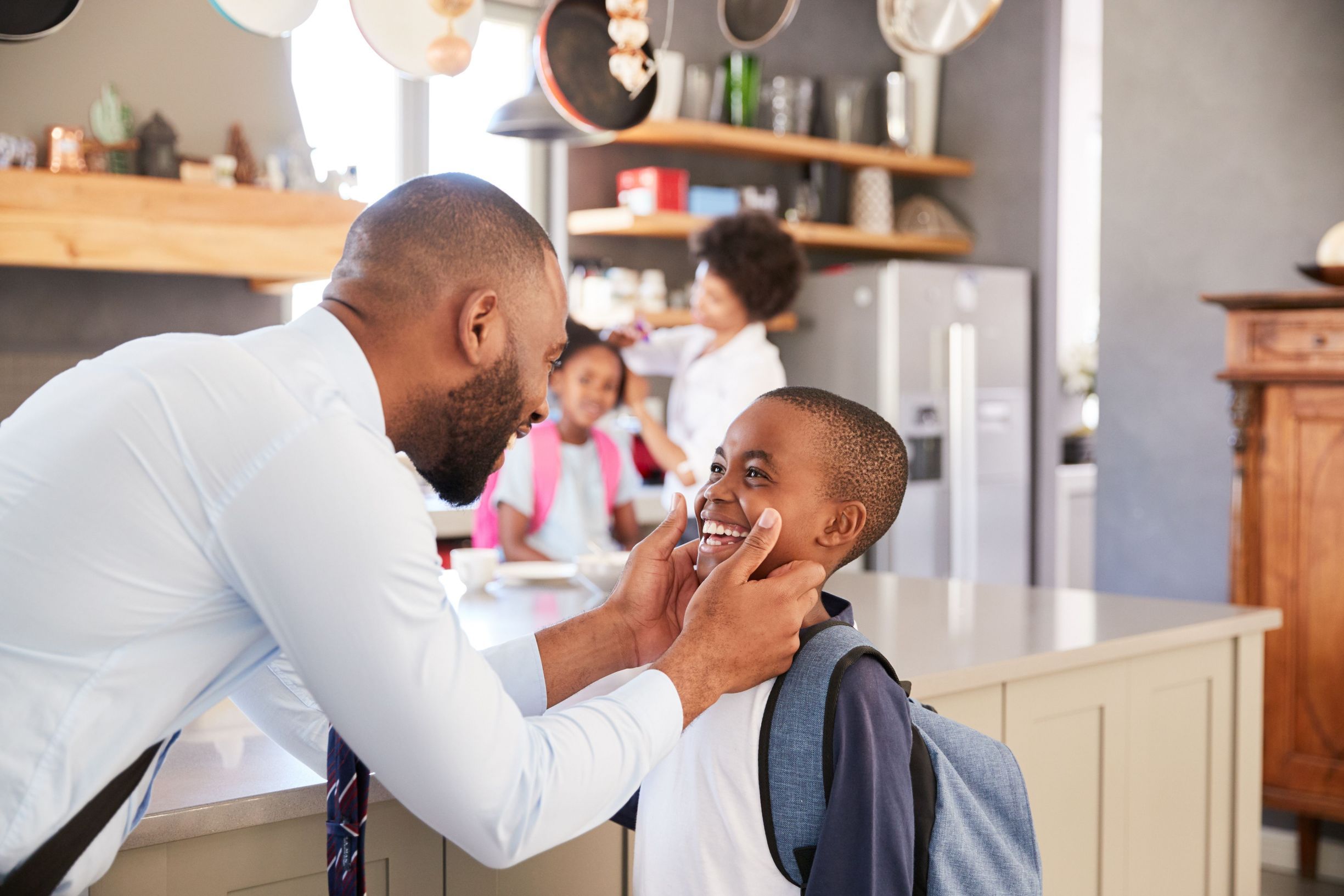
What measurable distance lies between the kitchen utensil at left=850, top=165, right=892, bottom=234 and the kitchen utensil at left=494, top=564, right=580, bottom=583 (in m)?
3.14

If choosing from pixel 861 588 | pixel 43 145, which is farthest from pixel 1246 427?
pixel 43 145

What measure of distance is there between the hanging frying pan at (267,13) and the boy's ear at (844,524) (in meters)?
1.18

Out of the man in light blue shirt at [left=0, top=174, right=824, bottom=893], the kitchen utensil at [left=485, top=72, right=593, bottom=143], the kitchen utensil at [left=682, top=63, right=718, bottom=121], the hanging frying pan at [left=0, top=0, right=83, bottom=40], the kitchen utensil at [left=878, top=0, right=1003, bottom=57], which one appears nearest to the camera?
the man in light blue shirt at [left=0, top=174, right=824, bottom=893]

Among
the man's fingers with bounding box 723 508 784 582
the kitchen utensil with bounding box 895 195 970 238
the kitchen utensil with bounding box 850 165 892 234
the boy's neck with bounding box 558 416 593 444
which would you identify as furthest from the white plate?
the kitchen utensil with bounding box 895 195 970 238

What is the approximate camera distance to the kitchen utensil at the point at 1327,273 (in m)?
2.93

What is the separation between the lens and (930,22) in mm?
2312

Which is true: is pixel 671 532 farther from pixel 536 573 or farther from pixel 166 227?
pixel 166 227

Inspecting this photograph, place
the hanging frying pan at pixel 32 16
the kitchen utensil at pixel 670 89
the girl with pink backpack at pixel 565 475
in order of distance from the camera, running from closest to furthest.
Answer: the hanging frying pan at pixel 32 16
the girl with pink backpack at pixel 565 475
the kitchen utensil at pixel 670 89

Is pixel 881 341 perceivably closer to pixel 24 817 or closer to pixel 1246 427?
pixel 1246 427

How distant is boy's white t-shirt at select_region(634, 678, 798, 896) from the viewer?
1.13m

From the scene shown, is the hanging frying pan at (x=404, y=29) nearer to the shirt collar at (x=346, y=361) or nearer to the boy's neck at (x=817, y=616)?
the shirt collar at (x=346, y=361)

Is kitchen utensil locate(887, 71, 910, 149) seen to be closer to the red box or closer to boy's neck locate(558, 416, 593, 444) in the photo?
the red box

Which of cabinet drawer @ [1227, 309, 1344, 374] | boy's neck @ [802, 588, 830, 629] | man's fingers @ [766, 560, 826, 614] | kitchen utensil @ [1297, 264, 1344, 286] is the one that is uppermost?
kitchen utensil @ [1297, 264, 1344, 286]

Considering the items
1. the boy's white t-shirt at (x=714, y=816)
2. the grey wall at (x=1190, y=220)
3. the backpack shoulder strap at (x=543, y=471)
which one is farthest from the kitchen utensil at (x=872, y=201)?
the boy's white t-shirt at (x=714, y=816)
